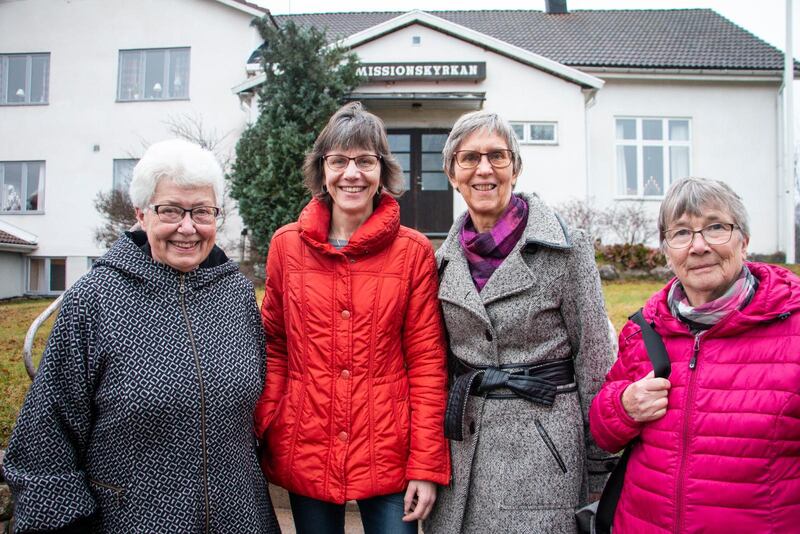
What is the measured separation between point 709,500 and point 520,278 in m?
0.92

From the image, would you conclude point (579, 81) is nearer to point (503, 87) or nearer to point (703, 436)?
point (503, 87)

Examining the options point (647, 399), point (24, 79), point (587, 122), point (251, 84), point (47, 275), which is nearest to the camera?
point (647, 399)

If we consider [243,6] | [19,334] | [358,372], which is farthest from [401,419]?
[243,6]

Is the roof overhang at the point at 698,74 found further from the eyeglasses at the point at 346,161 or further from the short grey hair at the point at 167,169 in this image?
the short grey hair at the point at 167,169

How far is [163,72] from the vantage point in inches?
653

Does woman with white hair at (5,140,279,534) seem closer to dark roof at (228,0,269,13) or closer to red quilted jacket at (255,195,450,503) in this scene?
red quilted jacket at (255,195,450,503)

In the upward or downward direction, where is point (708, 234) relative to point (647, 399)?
upward

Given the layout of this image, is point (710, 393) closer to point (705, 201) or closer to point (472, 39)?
point (705, 201)

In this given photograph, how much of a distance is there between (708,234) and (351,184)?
1315 millimetres

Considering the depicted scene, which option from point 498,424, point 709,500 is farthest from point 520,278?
point 709,500

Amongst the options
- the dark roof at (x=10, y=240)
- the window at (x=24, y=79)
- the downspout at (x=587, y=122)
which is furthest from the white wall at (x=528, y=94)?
the dark roof at (x=10, y=240)

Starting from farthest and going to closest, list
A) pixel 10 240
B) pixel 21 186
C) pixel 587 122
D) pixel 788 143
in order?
pixel 21 186
pixel 10 240
pixel 788 143
pixel 587 122

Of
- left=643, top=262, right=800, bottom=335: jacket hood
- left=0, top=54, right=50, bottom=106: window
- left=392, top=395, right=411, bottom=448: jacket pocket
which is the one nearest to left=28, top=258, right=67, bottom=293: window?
left=0, top=54, right=50, bottom=106: window

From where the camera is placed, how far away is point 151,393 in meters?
1.90
